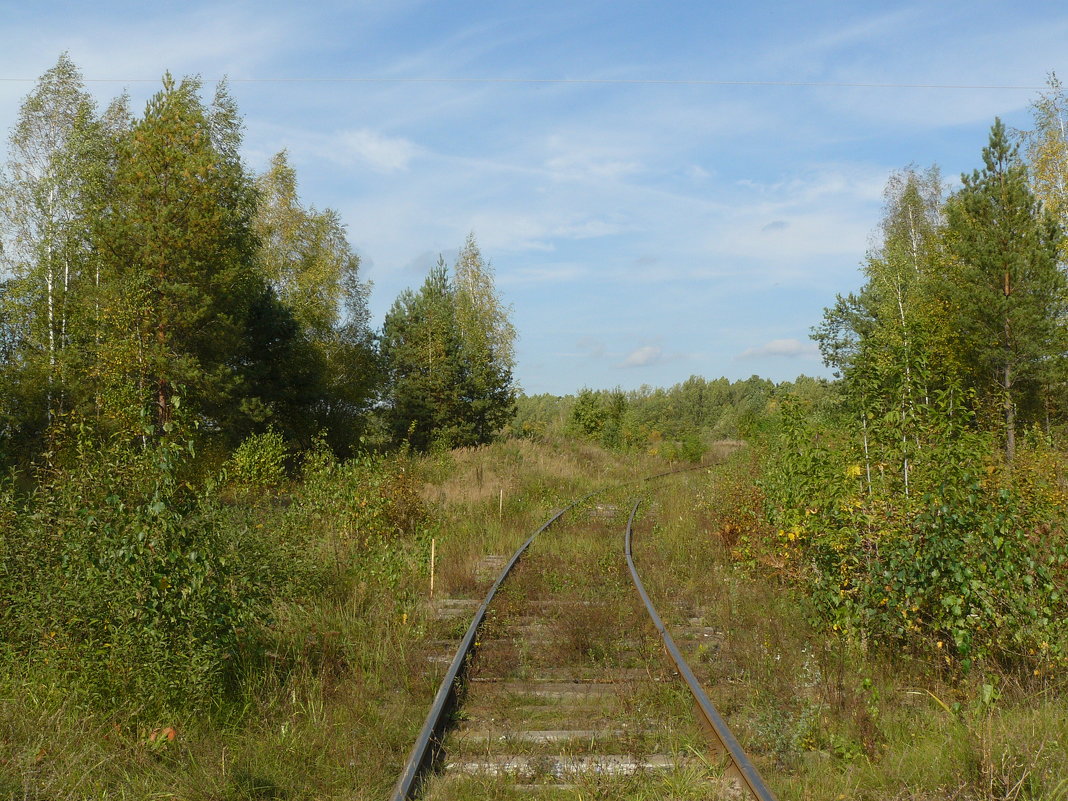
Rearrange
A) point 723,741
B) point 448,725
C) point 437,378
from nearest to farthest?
point 723,741 < point 448,725 < point 437,378

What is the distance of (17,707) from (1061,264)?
3419 centimetres

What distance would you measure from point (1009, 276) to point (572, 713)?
1021 inches

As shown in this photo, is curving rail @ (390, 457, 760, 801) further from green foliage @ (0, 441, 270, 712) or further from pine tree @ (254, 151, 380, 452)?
pine tree @ (254, 151, 380, 452)

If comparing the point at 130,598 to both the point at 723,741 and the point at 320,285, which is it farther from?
the point at 320,285

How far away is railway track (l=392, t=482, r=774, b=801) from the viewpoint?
4.21 metres

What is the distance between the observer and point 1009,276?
2580cm

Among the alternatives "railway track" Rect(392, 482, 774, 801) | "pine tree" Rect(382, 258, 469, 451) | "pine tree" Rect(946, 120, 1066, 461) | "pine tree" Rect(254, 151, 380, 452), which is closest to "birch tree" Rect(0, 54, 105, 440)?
"pine tree" Rect(254, 151, 380, 452)

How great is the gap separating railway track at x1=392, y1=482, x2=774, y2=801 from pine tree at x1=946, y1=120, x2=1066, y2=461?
21.8 m

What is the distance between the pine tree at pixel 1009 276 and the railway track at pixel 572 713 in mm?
21848

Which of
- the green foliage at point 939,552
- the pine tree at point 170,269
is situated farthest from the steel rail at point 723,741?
the pine tree at point 170,269

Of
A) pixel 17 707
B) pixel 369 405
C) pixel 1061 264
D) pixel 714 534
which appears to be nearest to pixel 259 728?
pixel 17 707

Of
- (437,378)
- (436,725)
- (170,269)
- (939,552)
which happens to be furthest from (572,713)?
(437,378)

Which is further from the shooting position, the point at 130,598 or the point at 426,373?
the point at 426,373

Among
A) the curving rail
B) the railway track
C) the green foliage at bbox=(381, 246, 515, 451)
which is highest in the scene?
the green foliage at bbox=(381, 246, 515, 451)
